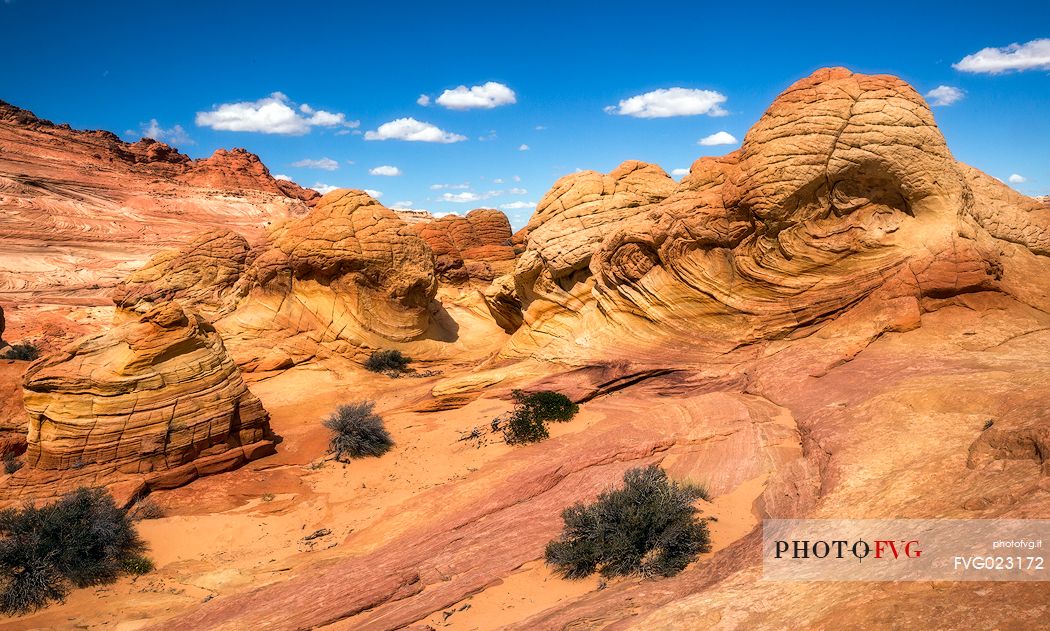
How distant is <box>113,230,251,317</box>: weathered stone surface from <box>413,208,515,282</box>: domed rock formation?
27.8 ft

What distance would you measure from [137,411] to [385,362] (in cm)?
850

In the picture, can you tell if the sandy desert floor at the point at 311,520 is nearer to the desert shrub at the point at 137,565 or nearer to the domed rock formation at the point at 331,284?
the desert shrub at the point at 137,565

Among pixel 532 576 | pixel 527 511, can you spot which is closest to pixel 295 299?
pixel 527 511

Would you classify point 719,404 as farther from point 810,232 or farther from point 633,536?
point 633,536

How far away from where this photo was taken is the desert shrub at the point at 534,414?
37.2 feet

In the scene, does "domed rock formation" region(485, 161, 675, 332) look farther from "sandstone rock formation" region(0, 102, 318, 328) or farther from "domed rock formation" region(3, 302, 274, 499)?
"sandstone rock formation" region(0, 102, 318, 328)

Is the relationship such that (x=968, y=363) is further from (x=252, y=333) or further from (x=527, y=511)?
(x=252, y=333)

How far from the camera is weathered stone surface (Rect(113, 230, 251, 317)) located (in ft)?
61.8

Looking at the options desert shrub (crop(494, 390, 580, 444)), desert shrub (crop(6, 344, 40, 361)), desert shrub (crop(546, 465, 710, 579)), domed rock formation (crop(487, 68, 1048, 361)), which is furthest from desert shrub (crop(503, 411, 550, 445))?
desert shrub (crop(6, 344, 40, 361))

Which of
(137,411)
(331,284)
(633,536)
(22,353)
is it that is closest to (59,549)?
(137,411)

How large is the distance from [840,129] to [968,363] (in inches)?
191

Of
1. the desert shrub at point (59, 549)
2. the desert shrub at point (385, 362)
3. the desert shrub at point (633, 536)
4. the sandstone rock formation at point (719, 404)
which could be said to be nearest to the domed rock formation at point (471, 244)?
the desert shrub at point (385, 362)

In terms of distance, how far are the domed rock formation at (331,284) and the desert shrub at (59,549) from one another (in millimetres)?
9232

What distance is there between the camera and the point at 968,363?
9.28 meters
